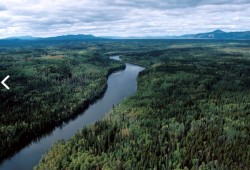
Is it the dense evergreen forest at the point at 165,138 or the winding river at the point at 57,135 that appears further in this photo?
the winding river at the point at 57,135

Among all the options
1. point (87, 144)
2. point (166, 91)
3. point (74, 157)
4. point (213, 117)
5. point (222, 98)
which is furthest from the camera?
point (166, 91)

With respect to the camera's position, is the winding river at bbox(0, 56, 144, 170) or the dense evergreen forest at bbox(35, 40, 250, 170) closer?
the dense evergreen forest at bbox(35, 40, 250, 170)

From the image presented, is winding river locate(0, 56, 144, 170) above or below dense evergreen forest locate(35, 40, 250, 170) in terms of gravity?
below

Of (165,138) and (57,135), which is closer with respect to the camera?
(165,138)

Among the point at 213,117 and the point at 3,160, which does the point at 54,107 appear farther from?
the point at 213,117

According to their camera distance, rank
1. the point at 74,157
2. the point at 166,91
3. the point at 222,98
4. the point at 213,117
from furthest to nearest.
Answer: the point at 166,91
the point at 222,98
the point at 213,117
the point at 74,157

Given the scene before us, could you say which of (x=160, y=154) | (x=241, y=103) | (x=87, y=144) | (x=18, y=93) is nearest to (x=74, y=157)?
(x=87, y=144)

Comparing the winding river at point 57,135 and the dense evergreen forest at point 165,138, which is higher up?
the dense evergreen forest at point 165,138

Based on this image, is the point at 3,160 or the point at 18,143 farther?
the point at 18,143

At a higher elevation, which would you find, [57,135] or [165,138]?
[165,138]

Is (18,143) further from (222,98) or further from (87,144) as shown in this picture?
(222,98)
